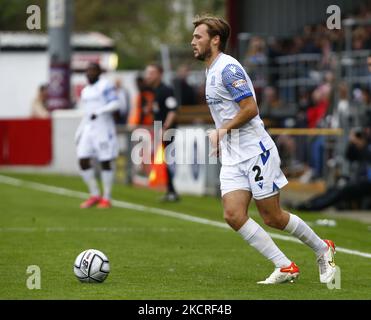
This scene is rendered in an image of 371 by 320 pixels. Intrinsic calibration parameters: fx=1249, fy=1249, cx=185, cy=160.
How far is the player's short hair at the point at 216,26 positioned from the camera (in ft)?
35.4

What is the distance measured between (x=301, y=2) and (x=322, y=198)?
14.7 metres

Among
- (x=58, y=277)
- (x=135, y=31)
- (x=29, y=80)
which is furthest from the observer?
(x=135, y=31)

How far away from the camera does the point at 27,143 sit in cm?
3247

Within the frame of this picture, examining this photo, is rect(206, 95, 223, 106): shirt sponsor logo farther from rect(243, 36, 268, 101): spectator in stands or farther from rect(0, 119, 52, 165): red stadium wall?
rect(0, 119, 52, 165): red stadium wall

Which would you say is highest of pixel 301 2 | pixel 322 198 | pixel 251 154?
pixel 301 2

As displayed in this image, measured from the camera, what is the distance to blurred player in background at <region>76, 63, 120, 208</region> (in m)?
20.1

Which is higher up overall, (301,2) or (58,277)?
(301,2)

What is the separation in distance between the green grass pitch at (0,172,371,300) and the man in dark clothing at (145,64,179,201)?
0.46 metres

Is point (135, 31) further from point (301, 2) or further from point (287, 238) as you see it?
point (287, 238)

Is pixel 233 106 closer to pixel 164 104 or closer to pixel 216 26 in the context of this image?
pixel 216 26

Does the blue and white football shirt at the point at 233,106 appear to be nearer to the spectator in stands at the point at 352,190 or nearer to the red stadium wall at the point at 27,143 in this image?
the spectator in stands at the point at 352,190
